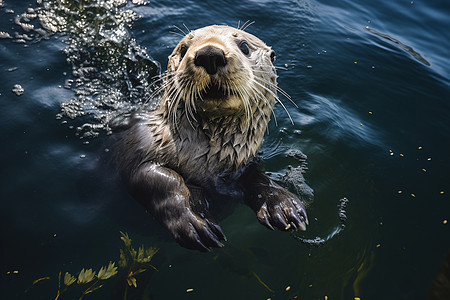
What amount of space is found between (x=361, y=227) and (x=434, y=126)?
209cm

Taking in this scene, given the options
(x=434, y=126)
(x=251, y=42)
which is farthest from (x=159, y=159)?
(x=434, y=126)

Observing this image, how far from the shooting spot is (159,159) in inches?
114

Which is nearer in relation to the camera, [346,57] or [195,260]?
[195,260]

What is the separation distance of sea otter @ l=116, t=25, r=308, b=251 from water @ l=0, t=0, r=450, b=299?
1.11 ft

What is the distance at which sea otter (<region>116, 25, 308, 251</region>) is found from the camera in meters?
2.44

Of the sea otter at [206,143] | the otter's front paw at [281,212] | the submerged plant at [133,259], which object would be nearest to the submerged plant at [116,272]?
the submerged plant at [133,259]

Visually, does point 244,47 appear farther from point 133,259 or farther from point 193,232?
point 133,259

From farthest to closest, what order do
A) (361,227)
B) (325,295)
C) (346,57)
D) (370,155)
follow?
(346,57) < (370,155) < (361,227) < (325,295)

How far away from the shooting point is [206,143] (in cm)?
290

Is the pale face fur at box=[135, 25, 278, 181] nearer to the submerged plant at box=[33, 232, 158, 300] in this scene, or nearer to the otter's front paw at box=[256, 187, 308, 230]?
the otter's front paw at box=[256, 187, 308, 230]

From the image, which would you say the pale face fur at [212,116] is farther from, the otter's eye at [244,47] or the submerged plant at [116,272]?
the submerged plant at [116,272]

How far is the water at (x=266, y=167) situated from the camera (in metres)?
2.74

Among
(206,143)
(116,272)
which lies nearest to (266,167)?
(206,143)

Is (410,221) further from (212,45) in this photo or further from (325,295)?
(212,45)
